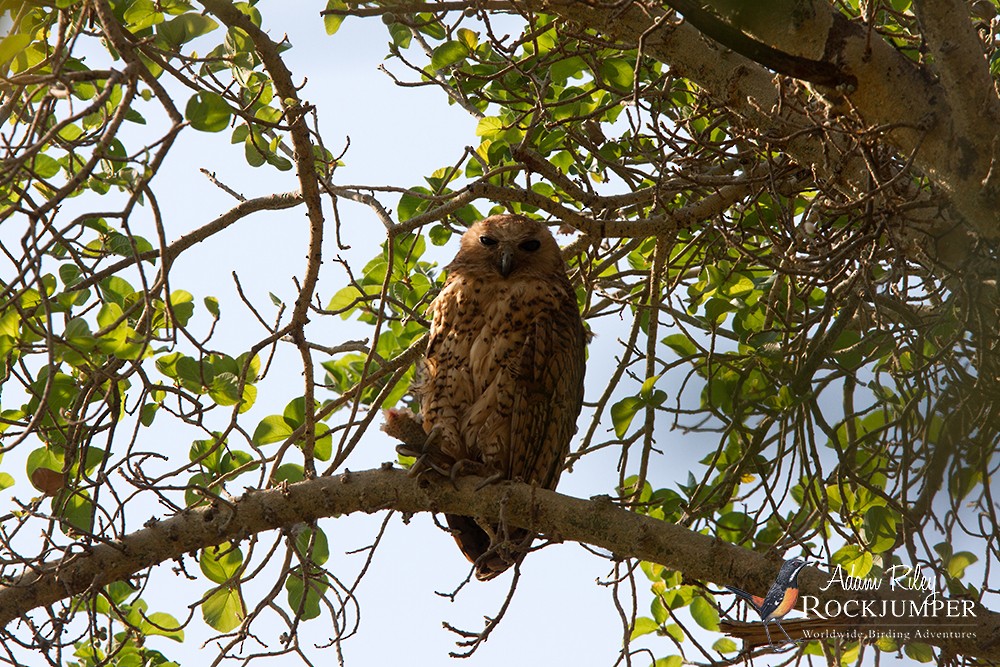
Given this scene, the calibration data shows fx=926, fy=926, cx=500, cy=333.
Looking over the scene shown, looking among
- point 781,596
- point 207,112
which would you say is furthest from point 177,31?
point 781,596

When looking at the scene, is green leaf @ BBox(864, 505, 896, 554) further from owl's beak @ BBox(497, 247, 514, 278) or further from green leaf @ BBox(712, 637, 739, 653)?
owl's beak @ BBox(497, 247, 514, 278)

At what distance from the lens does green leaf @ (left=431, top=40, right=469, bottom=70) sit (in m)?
3.95

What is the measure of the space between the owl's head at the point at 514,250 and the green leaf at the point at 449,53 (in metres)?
0.88

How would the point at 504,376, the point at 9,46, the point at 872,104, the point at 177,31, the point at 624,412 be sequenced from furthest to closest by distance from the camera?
the point at 504,376 < the point at 624,412 < the point at 177,31 < the point at 872,104 < the point at 9,46

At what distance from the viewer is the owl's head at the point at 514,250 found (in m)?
4.46

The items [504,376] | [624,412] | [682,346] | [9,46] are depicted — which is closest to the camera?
[9,46]

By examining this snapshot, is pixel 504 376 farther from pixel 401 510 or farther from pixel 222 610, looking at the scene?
pixel 222 610

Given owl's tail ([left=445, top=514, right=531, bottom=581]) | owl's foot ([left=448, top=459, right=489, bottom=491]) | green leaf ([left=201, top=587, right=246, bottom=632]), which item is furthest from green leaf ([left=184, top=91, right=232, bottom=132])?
owl's tail ([left=445, top=514, right=531, bottom=581])

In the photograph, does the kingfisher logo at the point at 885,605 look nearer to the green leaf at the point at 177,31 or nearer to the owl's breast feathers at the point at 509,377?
the owl's breast feathers at the point at 509,377

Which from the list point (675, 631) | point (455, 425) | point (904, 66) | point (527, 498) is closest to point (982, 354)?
point (904, 66)

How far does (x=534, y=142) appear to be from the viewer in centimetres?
398

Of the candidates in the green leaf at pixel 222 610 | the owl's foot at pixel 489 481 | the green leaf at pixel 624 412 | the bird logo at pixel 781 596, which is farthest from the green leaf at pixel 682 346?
the green leaf at pixel 222 610

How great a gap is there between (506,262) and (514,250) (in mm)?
131

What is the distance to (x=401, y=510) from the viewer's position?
316cm
